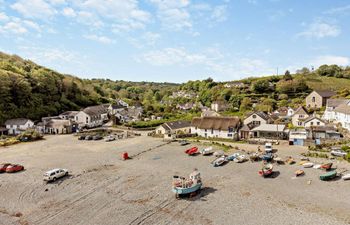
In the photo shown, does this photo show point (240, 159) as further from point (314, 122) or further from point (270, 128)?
point (314, 122)

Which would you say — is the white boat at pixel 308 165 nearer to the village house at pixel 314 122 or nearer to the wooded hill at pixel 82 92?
the village house at pixel 314 122

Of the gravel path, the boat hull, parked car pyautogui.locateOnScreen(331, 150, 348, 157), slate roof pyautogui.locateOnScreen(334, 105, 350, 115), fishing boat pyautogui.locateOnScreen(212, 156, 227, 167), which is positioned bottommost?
the gravel path

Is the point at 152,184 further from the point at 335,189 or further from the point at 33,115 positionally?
the point at 33,115

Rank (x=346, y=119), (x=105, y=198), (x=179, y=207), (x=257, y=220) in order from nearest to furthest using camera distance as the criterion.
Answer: (x=257, y=220) → (x=179, y=207) → (x=105, y=198) → (x=346, y=119)

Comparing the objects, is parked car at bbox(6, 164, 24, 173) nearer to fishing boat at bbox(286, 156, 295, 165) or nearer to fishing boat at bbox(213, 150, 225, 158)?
fishing boat at bbox(213, 150, 225, 158)

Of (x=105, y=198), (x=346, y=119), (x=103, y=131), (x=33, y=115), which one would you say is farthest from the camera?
(x=33, y=115)

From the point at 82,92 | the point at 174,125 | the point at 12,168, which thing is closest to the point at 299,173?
the point at 174,125

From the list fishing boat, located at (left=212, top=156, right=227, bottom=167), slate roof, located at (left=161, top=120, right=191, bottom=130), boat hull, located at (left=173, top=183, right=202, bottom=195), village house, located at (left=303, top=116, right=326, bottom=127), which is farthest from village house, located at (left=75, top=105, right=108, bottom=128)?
village house, located at (left=303, top=116, right=326, bottom=127)

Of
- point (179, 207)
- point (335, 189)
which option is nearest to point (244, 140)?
point (335, 189)
